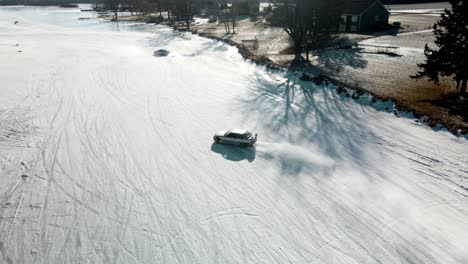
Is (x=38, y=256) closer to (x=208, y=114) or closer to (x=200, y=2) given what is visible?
(x=208, y=114)

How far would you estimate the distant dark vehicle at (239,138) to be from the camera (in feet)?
79.6

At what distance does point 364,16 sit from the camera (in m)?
64.8

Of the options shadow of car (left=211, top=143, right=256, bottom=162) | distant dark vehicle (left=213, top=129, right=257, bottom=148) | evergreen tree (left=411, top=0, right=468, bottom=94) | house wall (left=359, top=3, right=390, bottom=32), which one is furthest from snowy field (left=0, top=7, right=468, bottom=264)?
house wall (left=359, top=3, right=390, bottom=32)

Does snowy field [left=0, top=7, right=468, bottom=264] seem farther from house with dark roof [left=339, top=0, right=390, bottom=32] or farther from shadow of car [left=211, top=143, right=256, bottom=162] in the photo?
house with dark roof [left=339, top=0, right=390, bottom=32]

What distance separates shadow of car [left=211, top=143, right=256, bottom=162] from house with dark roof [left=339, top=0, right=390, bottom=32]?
167 ft

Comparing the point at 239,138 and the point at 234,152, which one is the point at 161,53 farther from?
the point at 234,152

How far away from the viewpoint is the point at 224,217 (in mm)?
17547

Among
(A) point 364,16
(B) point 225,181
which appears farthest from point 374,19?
(B) point 225,181

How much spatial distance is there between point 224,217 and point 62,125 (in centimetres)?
2004

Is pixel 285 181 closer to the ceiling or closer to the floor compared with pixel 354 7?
closer to the floor

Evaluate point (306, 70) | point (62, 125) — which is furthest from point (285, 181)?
point (306, 70)

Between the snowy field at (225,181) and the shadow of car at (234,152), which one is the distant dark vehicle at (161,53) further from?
the shadow of car at (234,152)

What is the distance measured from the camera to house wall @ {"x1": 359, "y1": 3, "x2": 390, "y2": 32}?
213 ft

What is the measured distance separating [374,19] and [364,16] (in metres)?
2.64
